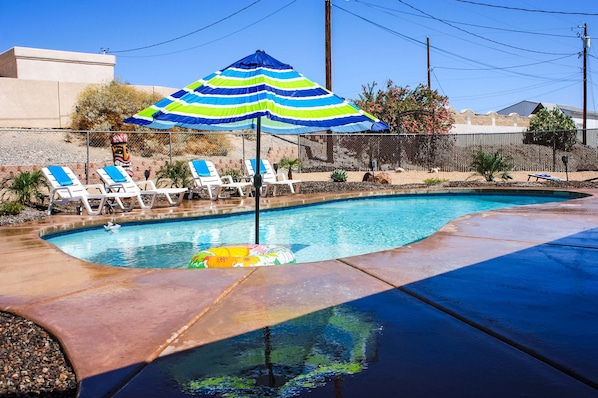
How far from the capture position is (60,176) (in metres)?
10.5

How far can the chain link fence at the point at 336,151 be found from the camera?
22.2 m

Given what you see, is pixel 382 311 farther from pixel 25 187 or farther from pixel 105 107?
pixel 105 107

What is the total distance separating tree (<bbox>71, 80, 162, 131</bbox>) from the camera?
82.9ft

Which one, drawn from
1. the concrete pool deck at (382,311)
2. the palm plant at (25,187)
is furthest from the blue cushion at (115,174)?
the concrete pool deck at (382,311)

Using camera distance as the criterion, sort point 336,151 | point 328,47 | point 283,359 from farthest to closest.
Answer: point 336,151 < point 328,47 < point 283,359

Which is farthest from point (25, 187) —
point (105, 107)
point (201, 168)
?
point (105, 107)

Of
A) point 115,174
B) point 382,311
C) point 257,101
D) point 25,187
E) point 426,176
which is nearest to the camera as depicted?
point 382,311

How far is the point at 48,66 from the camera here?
26.8m

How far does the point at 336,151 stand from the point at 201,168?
12247 mm

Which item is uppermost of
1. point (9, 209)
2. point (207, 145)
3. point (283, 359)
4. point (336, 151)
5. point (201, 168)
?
point (207, 145)

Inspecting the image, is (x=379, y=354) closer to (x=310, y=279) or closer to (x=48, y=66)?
(x=310, y=279)

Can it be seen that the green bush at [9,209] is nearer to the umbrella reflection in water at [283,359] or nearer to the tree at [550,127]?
the umbrella reflection in water at [283,359]

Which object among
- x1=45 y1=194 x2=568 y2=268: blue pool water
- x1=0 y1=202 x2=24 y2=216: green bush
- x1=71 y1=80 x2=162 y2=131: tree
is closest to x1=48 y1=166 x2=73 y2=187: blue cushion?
x1=0 y1=202 x2=24 y2=216: green bush

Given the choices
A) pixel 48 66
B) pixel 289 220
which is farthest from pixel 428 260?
pixel 48 66
